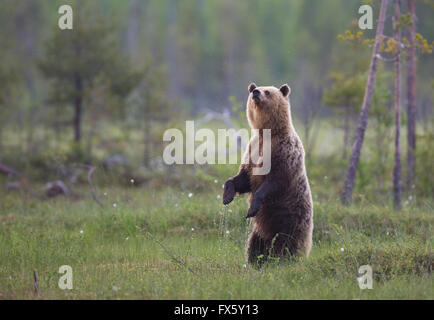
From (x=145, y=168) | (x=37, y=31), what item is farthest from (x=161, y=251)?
(x=37, y=31)

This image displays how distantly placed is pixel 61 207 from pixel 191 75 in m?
28.2

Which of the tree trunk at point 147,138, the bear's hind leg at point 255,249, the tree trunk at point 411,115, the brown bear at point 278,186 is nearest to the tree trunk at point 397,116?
the tree trunk at point 411,115

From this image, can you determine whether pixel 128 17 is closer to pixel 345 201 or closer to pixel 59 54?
pixel 59 54

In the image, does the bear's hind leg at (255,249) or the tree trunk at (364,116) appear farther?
the tree trunk at (364,116)

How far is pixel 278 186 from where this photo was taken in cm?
549

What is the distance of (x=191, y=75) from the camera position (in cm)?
3672

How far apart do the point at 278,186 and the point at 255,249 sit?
2.87 feet

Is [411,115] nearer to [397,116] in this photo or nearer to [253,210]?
[397,116]

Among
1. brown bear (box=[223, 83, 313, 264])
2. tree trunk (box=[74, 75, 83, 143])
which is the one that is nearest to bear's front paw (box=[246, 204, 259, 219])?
brown bear (box=[223, 83, 313, 264])

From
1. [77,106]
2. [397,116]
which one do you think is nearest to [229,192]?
[397,116]

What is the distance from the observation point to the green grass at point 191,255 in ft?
15.8

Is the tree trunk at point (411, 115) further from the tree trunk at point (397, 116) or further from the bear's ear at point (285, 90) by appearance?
the bear's ear at point (285, 90)

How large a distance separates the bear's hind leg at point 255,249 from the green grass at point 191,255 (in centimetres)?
14

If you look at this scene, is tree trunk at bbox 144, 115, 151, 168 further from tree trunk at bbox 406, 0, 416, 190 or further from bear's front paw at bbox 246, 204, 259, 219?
bear's front paw at bbox 246, 204, 259, 219
